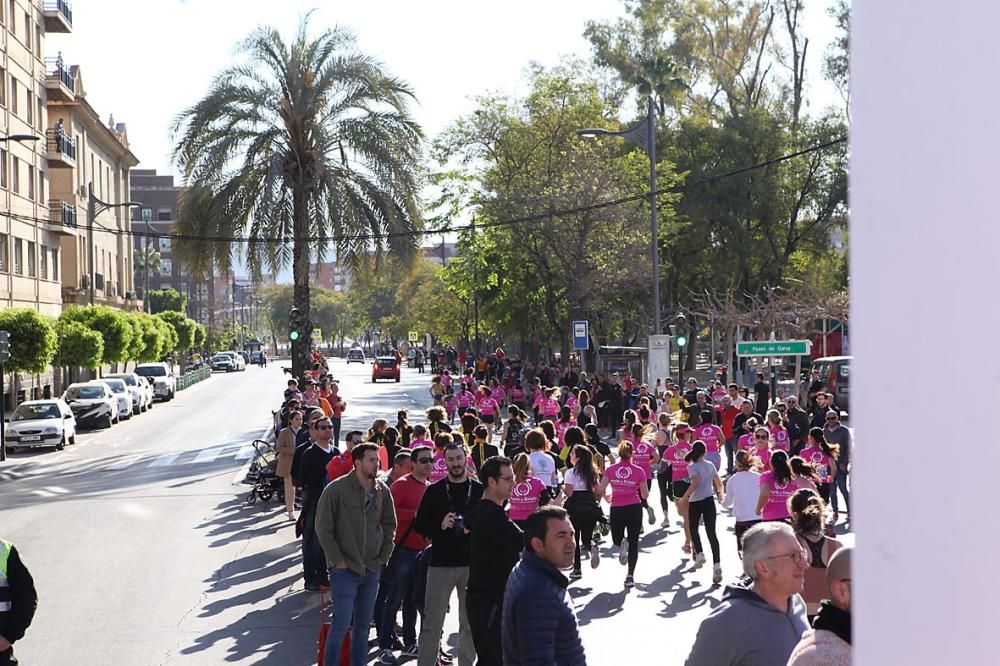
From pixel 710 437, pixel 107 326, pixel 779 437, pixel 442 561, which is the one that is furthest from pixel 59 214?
pixel 442 561

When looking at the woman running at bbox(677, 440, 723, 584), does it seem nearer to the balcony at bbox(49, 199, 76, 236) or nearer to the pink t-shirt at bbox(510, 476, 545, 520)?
the pink t-shirt at bbox(510, 476, 545, 520)

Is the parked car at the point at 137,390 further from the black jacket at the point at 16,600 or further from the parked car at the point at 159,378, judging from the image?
the black jacket at the point at 16,600

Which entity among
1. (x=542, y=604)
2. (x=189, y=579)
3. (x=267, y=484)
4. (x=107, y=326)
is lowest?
(x=189, y=579)

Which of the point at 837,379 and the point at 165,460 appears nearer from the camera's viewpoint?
the point at 165,460

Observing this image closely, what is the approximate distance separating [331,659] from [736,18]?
48405mm

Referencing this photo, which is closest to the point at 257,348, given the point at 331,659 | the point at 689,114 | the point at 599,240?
the point at 689,114

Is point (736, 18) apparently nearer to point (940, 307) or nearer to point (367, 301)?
point (940, 307)

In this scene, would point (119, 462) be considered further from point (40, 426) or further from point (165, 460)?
point (40, 426)

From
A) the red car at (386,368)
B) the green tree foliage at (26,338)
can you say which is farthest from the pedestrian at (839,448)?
the red car at (386,368)

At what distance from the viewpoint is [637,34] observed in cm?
5216

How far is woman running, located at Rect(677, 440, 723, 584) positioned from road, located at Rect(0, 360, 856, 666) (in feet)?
0.77

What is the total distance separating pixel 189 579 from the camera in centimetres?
1277

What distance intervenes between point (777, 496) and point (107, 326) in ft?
120

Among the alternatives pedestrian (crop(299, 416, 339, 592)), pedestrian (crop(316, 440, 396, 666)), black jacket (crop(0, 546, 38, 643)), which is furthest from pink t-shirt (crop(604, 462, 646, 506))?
black jacket (crop(0, 546, 38, 643))
